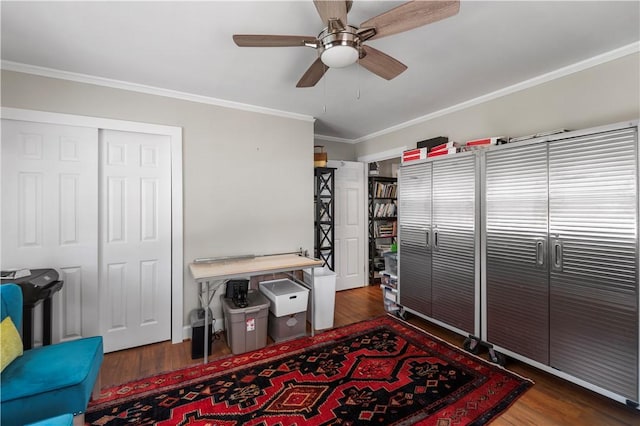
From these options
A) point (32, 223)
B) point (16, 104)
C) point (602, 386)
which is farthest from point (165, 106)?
point (602, 386)

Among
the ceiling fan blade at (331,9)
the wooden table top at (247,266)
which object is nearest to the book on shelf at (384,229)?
the wooden table top at (247,266)

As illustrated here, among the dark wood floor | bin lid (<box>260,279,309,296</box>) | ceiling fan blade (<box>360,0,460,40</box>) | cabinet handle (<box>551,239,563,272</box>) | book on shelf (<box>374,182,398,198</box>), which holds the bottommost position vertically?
the dark wood floor

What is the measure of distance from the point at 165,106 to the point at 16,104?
1.08 metres

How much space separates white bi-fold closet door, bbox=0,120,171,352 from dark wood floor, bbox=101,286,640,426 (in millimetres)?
274

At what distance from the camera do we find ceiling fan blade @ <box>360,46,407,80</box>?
1.69m

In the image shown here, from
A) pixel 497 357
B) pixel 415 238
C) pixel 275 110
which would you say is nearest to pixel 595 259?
pixel 497 357

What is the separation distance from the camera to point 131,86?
2639 millimetres

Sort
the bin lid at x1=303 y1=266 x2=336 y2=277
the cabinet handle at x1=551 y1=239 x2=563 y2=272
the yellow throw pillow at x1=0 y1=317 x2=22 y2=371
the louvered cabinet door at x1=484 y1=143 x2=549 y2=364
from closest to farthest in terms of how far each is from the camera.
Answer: the yellow throw pillow at x1=0 y1=317 x2=22 y2=371
the cabinet handle at x1=551 y1=239 x2=563 y2=272
the louvered cabinet door at x1=484 y1=143 x2=549 y2=364
the bin lid at x1=303 y1=266 x2=336 y2=277

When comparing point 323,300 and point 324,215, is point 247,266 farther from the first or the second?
point 324,215

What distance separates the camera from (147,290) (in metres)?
2.78

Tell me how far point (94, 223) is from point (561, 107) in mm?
4219

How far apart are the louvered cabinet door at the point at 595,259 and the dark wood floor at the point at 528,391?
19 cm

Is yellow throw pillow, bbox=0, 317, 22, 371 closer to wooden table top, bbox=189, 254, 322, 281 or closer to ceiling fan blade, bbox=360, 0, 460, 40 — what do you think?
wooden table top, bbox=189, 254, 322, 281

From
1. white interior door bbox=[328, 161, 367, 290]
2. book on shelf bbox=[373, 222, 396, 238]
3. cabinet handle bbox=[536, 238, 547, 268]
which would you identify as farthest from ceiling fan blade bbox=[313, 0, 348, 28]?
book on shelf bbox=[373, 222, 396, 238]
